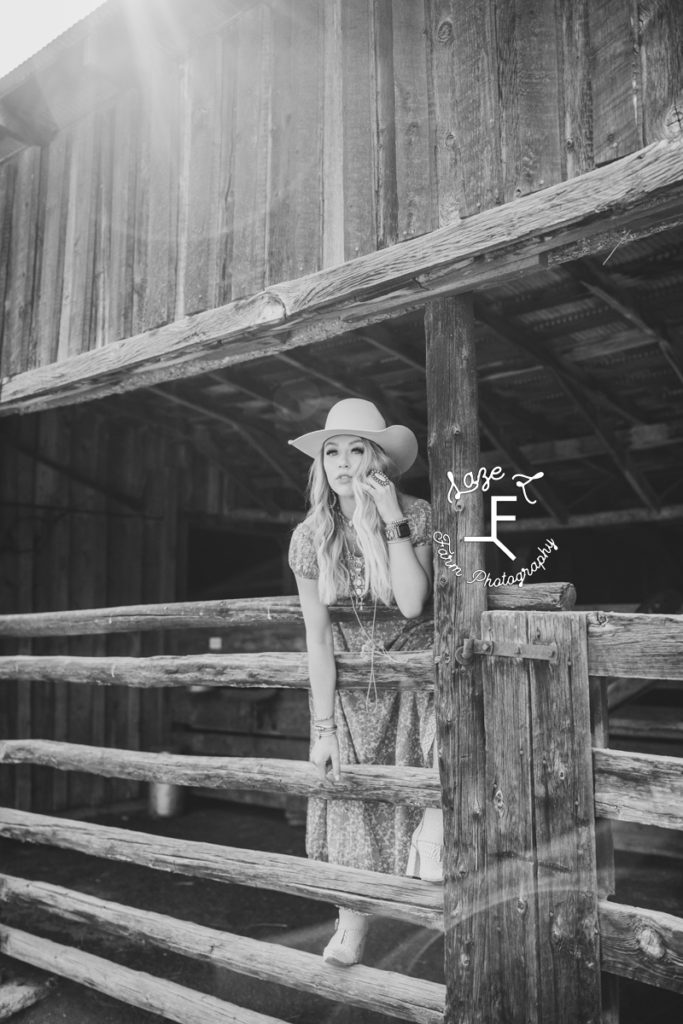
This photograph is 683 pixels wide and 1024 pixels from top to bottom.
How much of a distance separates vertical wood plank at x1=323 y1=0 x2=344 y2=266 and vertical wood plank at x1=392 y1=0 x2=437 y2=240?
0.29m

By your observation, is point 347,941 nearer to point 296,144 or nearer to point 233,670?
point 233,670

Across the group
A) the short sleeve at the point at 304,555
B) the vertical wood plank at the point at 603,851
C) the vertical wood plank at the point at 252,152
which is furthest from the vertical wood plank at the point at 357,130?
the vertical wood plank at the point at 603,851

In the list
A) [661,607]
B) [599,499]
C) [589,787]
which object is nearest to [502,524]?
[599,499]

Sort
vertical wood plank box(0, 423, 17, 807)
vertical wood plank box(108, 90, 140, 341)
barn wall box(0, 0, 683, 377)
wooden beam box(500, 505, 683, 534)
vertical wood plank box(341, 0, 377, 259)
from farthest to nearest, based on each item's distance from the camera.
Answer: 1. wooden beam box(500, 505, 683, 534)
2. vertical wood plank box(0, 423, 17, 807)
3. vertical wood plank box(108, 90, 140, 341)
4. vertical wood plank box(341, 0, 377, 259)
5. barn wall box(0, 0, 683, 377)

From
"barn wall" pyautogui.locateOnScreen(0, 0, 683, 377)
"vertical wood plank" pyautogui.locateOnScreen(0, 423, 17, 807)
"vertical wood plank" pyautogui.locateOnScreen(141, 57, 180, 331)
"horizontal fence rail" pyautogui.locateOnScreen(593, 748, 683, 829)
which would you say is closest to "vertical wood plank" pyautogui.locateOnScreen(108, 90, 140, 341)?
"barn wall" pyautogui.locateOnScreen(0, 0, 683, 377)

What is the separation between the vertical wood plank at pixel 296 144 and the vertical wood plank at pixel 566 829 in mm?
1895

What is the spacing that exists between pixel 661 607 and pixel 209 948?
12.0 feet

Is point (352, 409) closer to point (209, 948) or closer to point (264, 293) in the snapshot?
point (264, 293)

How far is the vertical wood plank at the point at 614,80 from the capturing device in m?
2.47

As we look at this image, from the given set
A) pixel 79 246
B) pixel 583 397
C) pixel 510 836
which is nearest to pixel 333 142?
pixel 79 246

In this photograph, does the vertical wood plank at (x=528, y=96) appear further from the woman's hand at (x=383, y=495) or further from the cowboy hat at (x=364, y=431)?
the woman's hand at (x=383, y=495)

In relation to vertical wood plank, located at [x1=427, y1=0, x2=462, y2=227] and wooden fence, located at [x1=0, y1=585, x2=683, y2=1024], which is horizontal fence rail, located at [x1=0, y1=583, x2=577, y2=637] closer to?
wooden fence, located at [x1=0, y1=585, x2=683, y2=1024]

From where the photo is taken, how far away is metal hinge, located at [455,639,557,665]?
2688 millimetres

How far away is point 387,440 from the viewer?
3.20 metres
